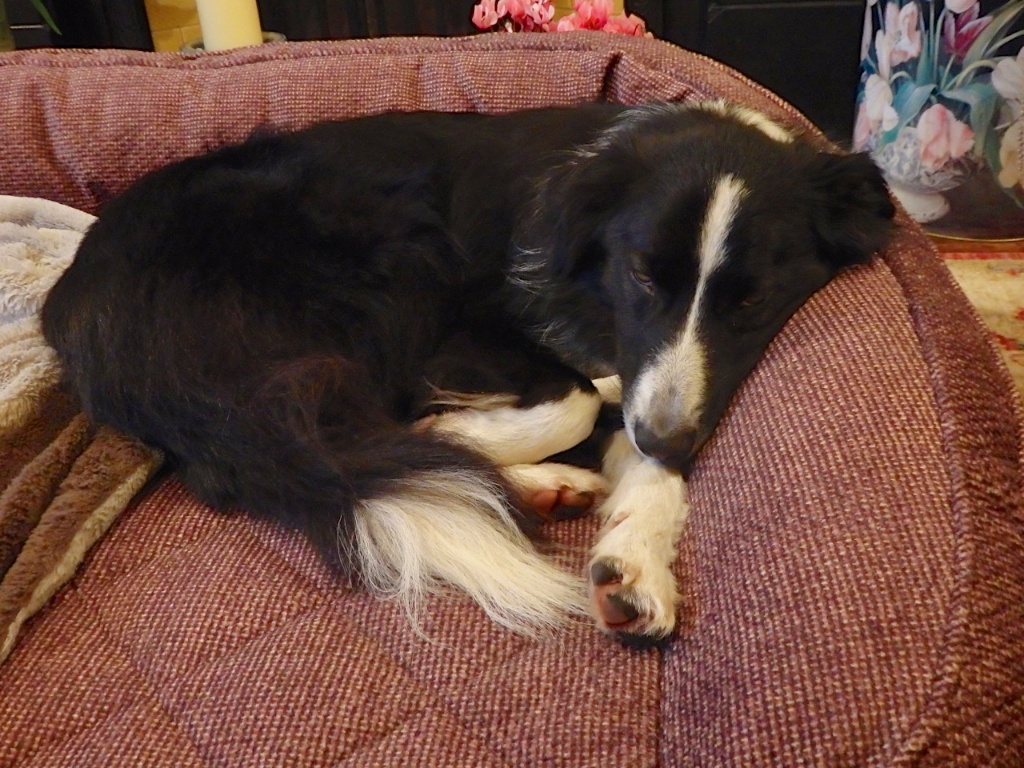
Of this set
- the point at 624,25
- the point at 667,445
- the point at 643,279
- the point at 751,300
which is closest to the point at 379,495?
the point at 667,445

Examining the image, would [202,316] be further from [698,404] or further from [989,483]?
[989,483]

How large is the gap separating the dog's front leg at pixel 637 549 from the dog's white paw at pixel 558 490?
31 millimetres

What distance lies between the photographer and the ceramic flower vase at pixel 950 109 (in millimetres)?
2734

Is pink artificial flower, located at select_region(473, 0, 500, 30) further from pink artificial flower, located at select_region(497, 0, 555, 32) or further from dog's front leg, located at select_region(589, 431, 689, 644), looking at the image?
dog's front leg, located at select_region(589, 431, 689, 644)

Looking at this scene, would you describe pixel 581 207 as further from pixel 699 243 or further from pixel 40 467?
pixel 40 467

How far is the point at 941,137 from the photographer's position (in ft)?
9.47

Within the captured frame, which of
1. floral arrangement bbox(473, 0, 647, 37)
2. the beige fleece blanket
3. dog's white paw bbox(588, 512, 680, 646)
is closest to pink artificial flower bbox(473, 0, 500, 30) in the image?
floral arrangement bbox(473, 0, 647, 37)

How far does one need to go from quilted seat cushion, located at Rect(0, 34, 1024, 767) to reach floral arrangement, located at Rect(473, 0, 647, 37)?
5.74ft

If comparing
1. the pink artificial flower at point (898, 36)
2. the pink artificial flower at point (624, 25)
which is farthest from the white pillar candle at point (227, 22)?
the pink artificial flower at point (898, 36)

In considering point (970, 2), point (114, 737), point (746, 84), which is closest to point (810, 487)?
point (114, 737)

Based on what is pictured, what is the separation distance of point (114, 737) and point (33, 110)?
1675mm

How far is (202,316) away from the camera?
1.48m

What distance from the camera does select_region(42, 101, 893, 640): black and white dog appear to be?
1303mm

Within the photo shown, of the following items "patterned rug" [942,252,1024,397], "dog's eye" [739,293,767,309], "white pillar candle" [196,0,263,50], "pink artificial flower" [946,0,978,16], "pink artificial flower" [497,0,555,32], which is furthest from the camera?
"white pillar candle" [196,0,263,50]
